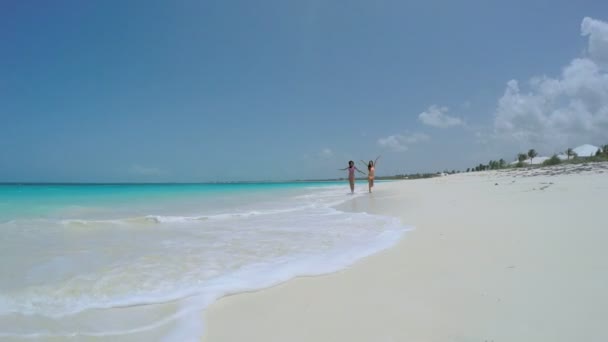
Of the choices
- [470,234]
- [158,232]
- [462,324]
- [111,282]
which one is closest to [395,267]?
[462,324]

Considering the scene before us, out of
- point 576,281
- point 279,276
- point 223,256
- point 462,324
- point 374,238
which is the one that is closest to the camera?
point 462,324

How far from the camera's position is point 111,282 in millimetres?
2537

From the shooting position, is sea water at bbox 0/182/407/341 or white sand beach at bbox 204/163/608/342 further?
sea water at bbox 0/182/407/341

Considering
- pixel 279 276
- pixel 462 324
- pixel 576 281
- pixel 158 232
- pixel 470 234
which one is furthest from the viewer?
pixel 158 232

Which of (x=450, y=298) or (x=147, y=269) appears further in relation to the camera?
(x=147, y=269)

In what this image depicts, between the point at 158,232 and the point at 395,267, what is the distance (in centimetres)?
438

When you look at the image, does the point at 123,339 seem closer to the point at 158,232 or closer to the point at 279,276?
the point at 279,276

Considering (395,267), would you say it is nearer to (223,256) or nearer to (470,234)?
(470,234)

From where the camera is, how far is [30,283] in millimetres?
2576

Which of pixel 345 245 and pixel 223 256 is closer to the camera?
pixel 223 256

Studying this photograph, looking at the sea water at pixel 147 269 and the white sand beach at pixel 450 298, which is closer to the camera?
the white sand beach at pixel 450 298

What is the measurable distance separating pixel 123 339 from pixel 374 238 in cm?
306

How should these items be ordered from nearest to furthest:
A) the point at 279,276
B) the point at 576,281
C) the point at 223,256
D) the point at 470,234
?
the point at 576,281
the point at 279,276
the point at 223,256
the point at 470,234

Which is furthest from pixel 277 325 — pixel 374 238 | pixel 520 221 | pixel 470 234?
pixel 520 221
